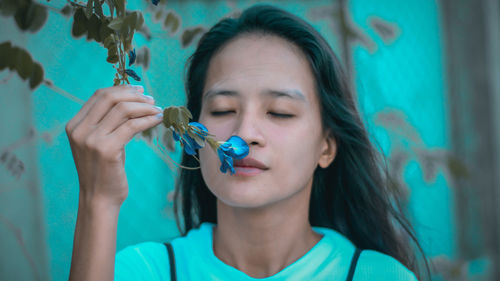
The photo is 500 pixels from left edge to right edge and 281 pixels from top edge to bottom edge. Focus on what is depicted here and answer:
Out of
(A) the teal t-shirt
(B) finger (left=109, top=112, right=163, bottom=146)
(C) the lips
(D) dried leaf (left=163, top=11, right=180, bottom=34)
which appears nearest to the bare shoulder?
(A) the teal t-shirt

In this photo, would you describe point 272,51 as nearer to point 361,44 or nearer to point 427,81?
point 361,44

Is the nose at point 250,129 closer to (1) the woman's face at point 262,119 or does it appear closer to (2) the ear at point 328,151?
(1) the woman's face at point 262,119

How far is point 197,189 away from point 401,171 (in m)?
1.45

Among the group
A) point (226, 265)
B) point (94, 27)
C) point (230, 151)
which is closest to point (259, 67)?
point (230, 151)

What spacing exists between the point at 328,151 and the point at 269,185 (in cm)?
42

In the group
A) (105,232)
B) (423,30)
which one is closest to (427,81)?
(423,30)

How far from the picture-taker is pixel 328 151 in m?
1.70

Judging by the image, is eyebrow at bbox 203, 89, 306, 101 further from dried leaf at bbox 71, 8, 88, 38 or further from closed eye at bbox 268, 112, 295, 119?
dried leaf at bbox 71, 8, 88, 38

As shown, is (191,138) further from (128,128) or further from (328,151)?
(328,151)

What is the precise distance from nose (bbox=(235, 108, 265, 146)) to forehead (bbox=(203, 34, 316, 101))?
95 mm

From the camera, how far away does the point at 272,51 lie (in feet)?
5.03

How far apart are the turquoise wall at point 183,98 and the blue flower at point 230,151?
416 millimetres

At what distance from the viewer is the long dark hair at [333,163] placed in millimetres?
1656

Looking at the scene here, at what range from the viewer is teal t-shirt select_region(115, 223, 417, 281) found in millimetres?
1487
